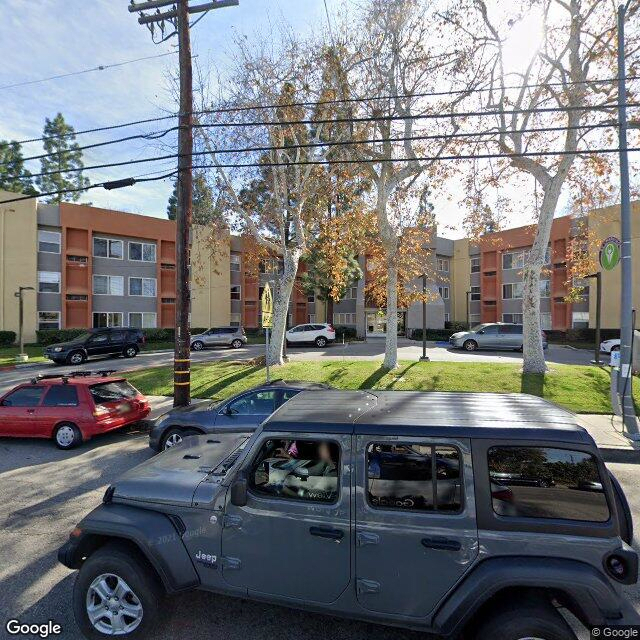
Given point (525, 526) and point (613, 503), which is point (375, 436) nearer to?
point (525, 526)

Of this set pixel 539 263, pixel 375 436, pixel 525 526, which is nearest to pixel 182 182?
pixel 375 436

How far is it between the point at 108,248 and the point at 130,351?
11.5 m

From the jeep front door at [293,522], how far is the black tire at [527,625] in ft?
2.78

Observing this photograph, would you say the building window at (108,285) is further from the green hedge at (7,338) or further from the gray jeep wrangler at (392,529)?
the gray jeep wrangler at (392,529)

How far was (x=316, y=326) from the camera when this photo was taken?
89.5 feet

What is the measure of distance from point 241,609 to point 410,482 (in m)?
1.81

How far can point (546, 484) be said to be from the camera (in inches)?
92.0

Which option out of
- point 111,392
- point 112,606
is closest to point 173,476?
point 112,606

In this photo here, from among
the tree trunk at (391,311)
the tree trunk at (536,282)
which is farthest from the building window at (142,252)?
the tree trunk at (536,282)

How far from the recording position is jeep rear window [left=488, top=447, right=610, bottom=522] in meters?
2.27

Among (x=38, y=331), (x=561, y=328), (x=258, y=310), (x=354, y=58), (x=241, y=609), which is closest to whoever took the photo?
(x=241, y=609)

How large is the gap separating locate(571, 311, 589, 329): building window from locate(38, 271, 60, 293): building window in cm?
3787

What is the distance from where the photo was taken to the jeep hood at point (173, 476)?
2840 millimetres

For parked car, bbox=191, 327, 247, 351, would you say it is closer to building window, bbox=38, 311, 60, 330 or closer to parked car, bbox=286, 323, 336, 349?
parked car, bbox=286, 323, 336, 349
